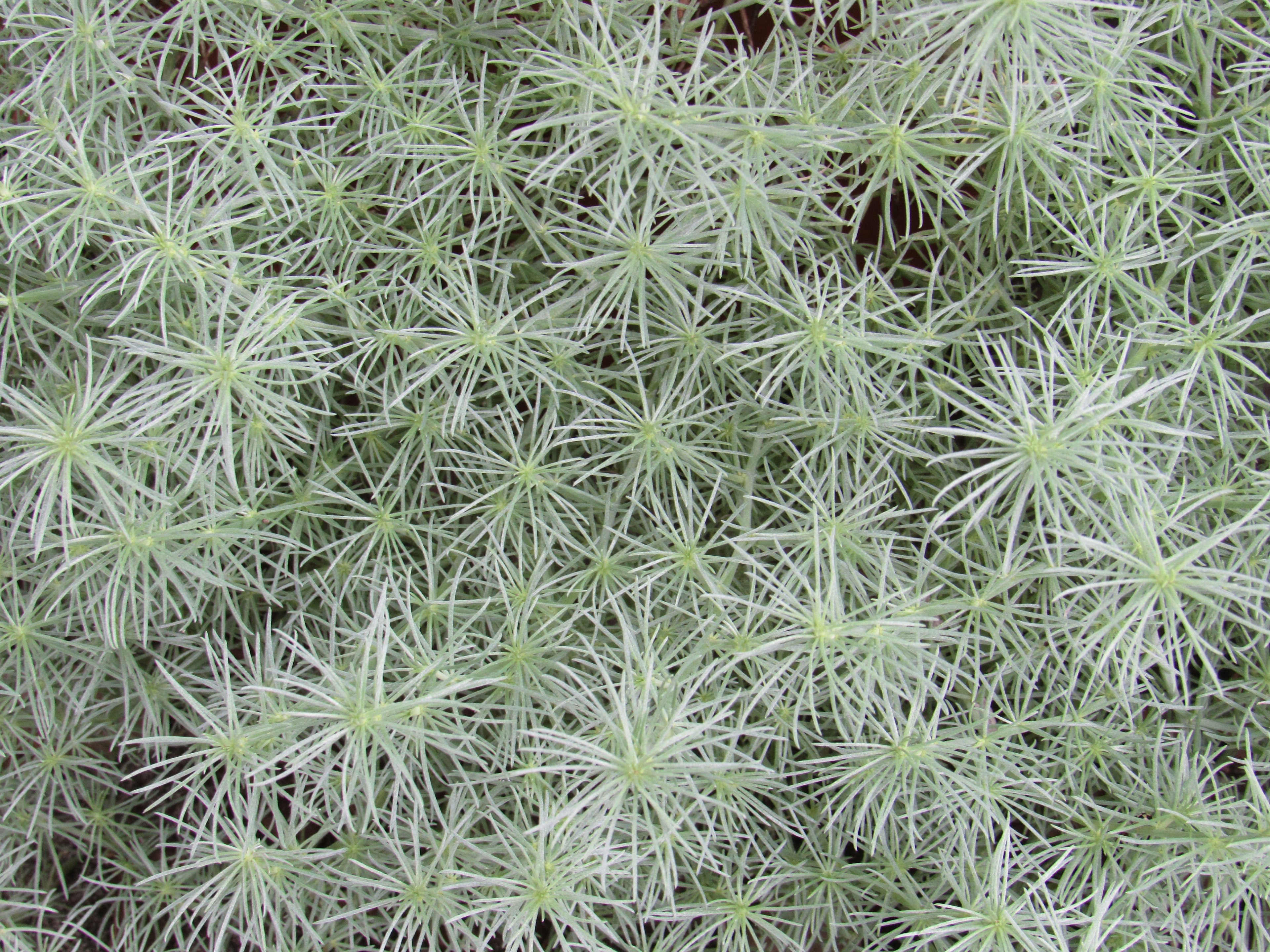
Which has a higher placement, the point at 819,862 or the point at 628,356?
the point at 628,356

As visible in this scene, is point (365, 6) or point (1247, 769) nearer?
point (1247, 769)

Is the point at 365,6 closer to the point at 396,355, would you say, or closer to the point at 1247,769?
the point at 396,355

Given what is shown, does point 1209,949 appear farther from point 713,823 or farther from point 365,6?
point 365,6

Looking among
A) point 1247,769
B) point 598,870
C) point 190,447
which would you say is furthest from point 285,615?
point 1247,769

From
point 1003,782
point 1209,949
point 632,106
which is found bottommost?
point 1209,949

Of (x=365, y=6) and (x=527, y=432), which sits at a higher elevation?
(x=365, y=6)

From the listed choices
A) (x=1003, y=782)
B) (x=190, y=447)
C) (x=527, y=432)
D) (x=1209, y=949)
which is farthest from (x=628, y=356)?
(x=1209, y=949)
